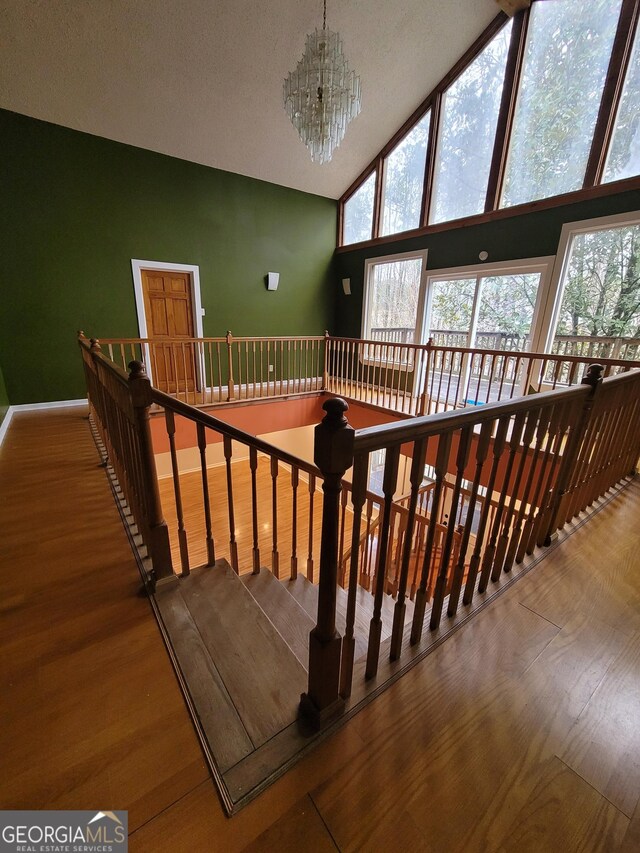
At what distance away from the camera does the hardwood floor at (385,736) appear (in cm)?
84

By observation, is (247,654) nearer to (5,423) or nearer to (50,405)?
(5,423)

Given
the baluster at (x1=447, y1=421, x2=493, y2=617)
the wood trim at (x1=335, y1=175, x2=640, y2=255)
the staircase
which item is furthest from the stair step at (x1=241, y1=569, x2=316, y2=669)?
the wood trim at (x1=335, y1=175, x2=640, y2=255)

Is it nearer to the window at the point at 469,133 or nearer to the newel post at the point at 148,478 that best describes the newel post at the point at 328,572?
the newel post at the point at 148,478

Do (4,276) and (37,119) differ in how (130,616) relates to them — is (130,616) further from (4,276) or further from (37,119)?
(37,119)

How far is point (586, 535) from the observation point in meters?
2.08

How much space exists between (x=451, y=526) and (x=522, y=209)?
15.2ft

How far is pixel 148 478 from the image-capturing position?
148 cm

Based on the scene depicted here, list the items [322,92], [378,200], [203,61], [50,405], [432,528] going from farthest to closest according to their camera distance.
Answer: [378,200], [50,405], [203,61], [322,92], [432,528]

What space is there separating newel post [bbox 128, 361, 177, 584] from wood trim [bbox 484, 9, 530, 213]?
5.03 meters

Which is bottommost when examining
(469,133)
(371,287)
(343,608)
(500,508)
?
Result: (343,608)

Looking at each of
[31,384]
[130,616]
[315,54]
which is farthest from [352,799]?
[31,384]

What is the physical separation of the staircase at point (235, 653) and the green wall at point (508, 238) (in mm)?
4570

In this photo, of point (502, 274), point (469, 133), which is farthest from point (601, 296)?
point (469, 133)

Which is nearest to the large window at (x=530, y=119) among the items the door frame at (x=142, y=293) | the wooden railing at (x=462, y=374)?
the wooden railing at (x=462, y=374)
